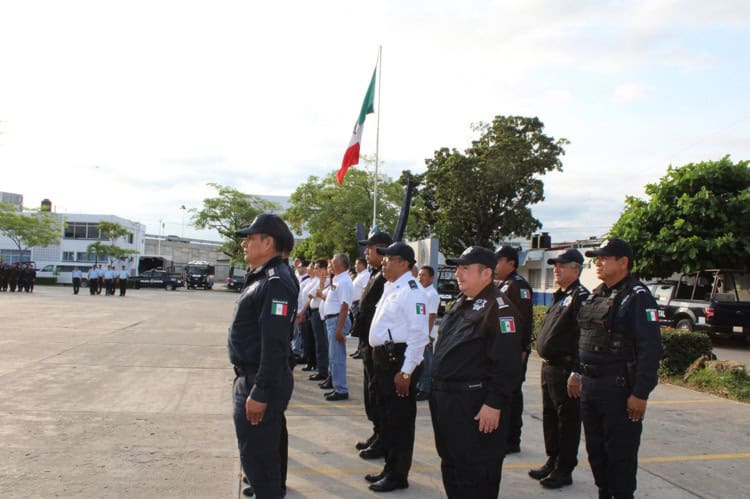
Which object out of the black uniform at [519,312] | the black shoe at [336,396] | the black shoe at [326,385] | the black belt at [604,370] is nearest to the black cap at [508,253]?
the black uniform at [519,312]

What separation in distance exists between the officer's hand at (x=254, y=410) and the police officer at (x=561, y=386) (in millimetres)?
2596

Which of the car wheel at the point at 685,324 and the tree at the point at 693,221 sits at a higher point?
the tree at the point at 693,221

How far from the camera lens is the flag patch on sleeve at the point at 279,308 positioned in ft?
10.9

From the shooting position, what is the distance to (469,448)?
3.46 m

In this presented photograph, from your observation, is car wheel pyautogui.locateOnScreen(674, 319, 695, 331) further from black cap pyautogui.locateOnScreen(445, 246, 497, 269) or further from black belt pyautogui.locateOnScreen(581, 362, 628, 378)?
black cap pyautogui.locateOnScreen(445, 246, 497, 269)

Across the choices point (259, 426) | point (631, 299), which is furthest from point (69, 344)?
point (631, 299)

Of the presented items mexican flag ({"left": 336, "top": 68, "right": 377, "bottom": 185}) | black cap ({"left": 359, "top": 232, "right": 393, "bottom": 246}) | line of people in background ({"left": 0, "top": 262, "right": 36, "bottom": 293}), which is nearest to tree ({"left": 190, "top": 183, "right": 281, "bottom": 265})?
line of people in background ({"left": 0, "top": 262, "right": 36, "bottom": 293})

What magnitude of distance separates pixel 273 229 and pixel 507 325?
149 cm

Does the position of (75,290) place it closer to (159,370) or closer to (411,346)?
(159,370)

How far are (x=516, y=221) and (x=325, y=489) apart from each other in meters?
34.3

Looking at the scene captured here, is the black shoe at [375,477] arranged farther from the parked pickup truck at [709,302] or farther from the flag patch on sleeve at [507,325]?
the parked pickup truck at [709,302]

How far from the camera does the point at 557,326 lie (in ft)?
16.4

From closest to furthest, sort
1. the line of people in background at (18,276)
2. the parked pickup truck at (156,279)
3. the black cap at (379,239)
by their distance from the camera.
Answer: the black cap at (379,239), the line of people in background at (18,276), the parked pickup truck at (156,279)

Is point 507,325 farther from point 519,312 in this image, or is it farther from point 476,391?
point 519,312
